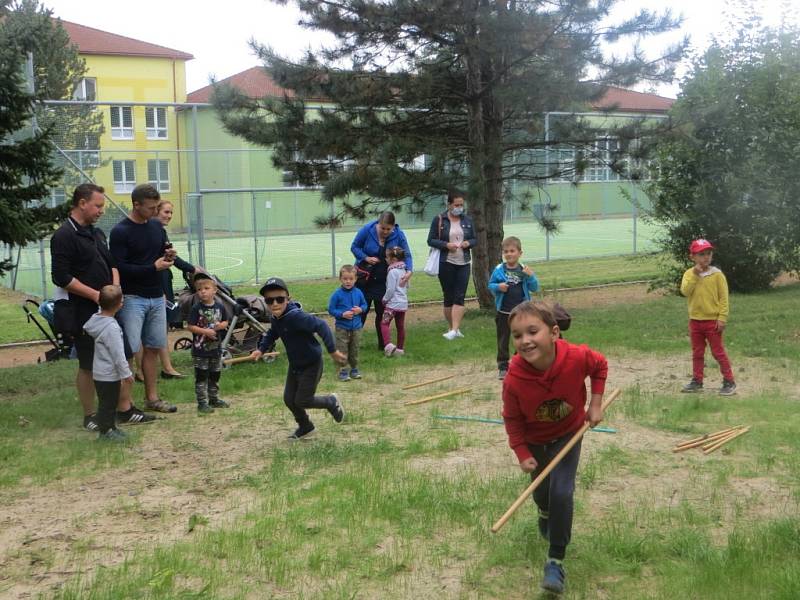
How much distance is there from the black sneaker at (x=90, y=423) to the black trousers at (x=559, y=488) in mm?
4559

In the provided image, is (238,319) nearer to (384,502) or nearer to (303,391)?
(303,391)

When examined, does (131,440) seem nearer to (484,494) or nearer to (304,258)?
(484,494)

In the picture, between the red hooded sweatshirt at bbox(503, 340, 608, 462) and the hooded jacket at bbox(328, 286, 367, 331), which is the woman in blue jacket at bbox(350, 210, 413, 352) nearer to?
the hooded jacket at bbox(328, 286, 367, 331)

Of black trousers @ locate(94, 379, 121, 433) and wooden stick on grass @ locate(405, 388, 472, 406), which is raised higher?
black trousers @ locate(94, 379, 121, 433)

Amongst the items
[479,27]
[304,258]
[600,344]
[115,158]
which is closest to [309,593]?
[600,344]

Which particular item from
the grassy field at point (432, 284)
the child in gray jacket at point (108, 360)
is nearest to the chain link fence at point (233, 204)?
the grassy field at point (432, 284)

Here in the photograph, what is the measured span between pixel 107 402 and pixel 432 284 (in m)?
13.2

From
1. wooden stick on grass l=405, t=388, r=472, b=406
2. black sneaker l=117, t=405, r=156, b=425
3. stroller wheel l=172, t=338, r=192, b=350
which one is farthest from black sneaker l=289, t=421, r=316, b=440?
stroller wheel l=172, t=338, r=192, b=350

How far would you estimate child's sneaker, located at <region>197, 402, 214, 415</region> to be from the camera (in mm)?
8711

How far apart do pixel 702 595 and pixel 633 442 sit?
2.89 meters

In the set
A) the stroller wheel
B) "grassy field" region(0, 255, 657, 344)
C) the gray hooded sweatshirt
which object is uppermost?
the gray hooded sweatshirt

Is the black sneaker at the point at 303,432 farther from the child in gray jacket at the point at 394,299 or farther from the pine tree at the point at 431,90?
the pine tree at the point at 431,90

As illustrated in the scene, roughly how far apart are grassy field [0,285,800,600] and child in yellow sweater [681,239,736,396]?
25 cm

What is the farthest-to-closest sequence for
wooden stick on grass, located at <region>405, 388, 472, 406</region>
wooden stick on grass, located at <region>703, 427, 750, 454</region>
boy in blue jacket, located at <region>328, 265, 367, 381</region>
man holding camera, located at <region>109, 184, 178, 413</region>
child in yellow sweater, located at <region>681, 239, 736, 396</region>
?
boy in blue jacket, located at <region>328, 265, 367, 381</region> → child in yellow sweater, located at <region>681, 239, 736, 396</region> → wooden stick on grass, located at <region>405, 388, 472, 406</region> → man holding camera, located at <region>109, 184, 178, 413</region> → wooden stick on grass, located at <region>703, 427, 750, 454</region>
